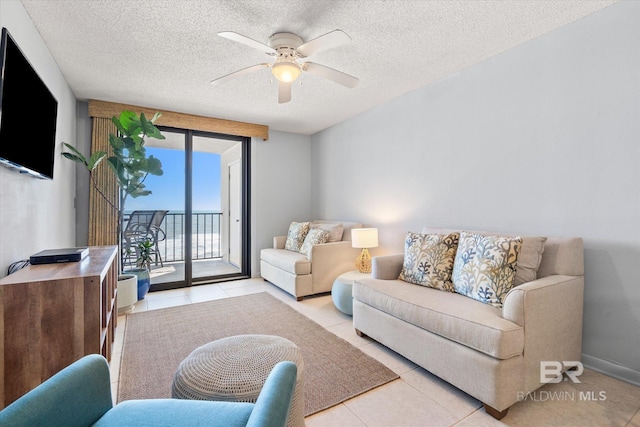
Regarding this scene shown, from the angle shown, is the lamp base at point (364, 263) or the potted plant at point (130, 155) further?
the lamp base at point (364, 263)

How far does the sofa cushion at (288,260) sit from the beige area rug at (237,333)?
417 millimetres

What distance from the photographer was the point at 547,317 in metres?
1.66

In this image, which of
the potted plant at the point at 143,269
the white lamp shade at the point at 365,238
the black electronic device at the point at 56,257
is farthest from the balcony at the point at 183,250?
the white lamp shade at the point at 365,238

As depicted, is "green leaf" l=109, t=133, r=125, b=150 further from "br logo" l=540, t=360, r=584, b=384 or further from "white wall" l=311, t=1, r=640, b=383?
"br logo" l=540, t=360, r=584, b=384

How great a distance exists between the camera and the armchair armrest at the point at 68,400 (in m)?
0.78

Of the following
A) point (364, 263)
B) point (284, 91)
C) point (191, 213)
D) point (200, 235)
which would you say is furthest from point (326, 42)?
point (200, 235)

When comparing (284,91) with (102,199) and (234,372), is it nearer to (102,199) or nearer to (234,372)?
(234,372)

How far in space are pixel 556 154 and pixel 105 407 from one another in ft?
9.57

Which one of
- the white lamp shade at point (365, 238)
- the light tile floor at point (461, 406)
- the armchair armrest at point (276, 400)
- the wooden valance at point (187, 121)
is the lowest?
the light tile floor at point (461, 406)

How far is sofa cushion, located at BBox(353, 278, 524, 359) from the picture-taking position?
4.89ft

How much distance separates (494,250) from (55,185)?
12.0ft

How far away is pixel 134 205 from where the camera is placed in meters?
4.23

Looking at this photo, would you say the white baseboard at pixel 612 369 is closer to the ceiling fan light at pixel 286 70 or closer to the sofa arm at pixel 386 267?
the sofa arm at pixel 386 267

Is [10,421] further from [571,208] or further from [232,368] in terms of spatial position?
[571,208]
